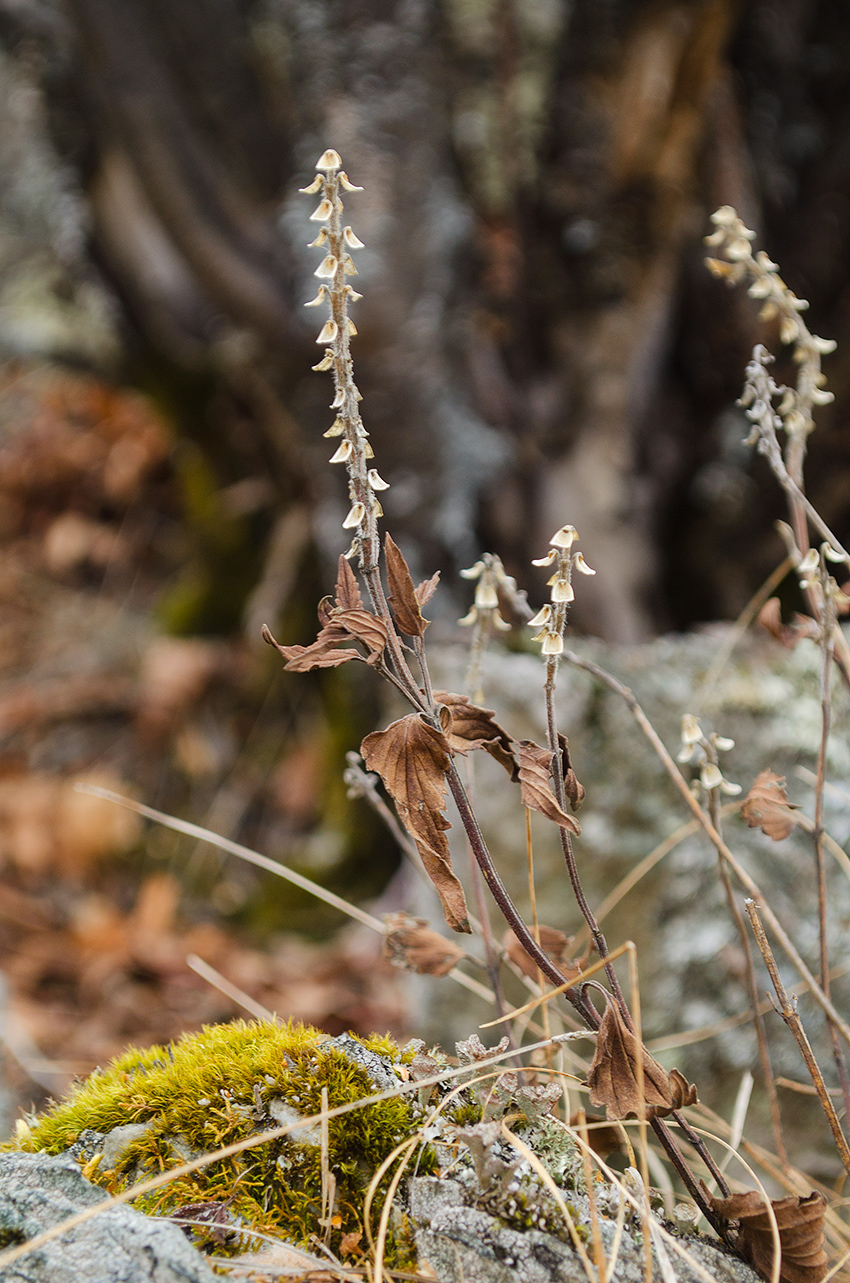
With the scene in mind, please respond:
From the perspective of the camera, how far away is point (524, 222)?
206cm

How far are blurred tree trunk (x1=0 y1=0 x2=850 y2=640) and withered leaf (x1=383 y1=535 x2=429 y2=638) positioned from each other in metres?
1.23

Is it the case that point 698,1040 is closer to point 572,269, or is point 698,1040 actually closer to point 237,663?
point 572,269

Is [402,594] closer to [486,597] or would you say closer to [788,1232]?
[486,597]

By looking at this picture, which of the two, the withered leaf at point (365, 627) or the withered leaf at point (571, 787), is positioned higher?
the withered leaf at point (365, 627)

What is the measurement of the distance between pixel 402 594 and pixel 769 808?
41 cm

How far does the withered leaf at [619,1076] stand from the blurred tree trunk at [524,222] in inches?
51.5

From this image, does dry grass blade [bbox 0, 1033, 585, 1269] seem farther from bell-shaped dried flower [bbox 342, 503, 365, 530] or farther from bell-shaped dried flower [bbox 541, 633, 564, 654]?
bell-shaped dried flower [bbox 342, 503, 365, 530]

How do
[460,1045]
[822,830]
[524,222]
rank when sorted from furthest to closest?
[524,222] → [822,830] → [460,1045]

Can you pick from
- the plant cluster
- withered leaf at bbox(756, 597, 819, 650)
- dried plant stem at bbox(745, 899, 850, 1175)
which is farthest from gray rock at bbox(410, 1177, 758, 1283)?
withered leaf at bbox(756, 597, 819, 650)

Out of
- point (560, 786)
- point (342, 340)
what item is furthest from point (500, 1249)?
point (342, 340)

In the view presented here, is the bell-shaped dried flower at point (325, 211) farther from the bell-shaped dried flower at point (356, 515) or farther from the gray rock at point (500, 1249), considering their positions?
the gray rock at point (500, 1249)

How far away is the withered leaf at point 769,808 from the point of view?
2.37 ft

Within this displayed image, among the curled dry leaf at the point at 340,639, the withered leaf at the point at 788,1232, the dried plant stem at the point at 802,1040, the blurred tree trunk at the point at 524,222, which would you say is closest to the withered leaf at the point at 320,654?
the curled dry leaf at the point at 340,639

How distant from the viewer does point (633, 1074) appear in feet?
1.96
